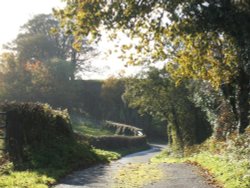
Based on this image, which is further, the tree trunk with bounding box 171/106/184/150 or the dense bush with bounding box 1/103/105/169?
the tree trunk with bounding box 171/106/184/150

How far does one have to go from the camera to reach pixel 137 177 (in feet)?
52.1

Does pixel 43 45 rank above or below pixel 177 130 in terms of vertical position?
above

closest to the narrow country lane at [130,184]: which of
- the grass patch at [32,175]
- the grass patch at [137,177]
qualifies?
the grass patch at [137,177]

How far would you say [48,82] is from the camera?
68625 mm

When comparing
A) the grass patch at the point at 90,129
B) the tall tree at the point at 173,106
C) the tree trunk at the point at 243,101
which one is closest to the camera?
the tree trunk at the point at 243,101

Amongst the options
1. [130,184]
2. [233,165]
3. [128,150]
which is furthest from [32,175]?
[128,150]

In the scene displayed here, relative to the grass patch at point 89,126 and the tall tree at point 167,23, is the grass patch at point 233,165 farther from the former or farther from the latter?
the grass patch at point 89,126

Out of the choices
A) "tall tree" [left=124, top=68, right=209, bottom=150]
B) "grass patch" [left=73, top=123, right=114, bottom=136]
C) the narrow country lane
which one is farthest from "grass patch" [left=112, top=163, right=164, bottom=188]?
"grass patch" [left=73, top=123, right=114, bottom=136]

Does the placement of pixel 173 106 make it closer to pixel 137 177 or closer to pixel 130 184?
pixel 137 177

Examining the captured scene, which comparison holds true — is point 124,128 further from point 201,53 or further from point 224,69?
point 201,53

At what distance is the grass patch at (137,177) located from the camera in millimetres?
14344

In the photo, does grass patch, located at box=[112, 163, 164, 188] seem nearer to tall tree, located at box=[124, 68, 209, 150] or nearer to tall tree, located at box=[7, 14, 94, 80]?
tall tree, located at box=[124, 68, 209, 150]

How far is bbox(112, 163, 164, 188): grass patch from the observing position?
1434cm

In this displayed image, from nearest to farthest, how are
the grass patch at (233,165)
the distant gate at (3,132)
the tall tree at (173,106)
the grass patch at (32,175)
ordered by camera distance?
the grass patch at (233,165), the grass patch at (32,175), the distant gate at (3,132), the tall tree at (173,106)
